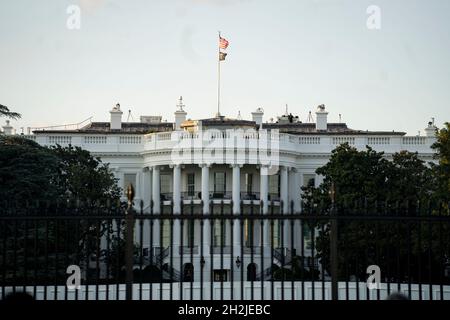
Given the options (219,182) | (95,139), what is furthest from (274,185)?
(95,139)

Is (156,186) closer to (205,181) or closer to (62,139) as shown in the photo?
(205,181)

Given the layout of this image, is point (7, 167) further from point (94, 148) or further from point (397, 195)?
point (94, 148)

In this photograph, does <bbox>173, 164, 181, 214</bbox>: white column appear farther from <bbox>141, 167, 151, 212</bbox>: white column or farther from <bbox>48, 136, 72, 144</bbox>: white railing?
<bbox>48, 136, 72, 144</bbox>: white railing

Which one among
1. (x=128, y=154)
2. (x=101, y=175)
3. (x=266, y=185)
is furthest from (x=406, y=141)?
(x=101, y=175)

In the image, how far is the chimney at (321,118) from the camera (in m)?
74.8

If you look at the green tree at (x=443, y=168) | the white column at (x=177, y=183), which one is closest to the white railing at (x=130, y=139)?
the white column at (x=177, y=183)

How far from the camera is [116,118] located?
7575 cm

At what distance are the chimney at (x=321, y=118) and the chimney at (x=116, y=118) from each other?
14.4m

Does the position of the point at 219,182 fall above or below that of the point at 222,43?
below

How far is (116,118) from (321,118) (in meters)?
15.0

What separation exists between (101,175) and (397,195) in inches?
643

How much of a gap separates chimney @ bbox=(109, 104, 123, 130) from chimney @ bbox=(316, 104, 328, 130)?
Result: 14435mm

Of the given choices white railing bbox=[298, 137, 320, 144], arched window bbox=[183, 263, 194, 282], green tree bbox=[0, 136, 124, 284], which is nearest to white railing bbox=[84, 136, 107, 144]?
green tree bbox=[0, 136, 124, 284]

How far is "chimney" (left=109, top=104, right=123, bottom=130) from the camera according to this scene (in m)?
75.3
